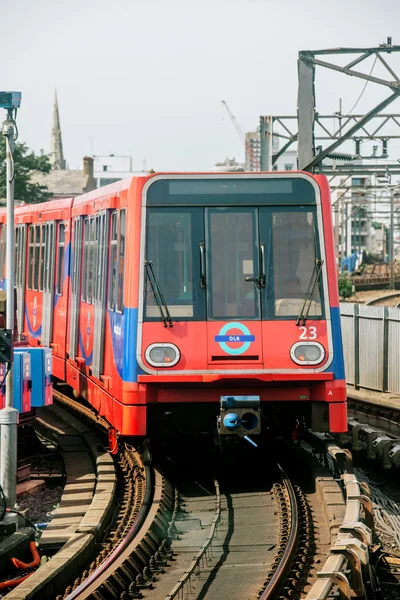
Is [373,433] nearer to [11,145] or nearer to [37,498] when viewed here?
[37,498]

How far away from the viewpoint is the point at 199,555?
29.8ft

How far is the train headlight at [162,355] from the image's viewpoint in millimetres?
11164

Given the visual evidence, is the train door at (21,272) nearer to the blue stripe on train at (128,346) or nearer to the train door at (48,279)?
the train door at (48,279)

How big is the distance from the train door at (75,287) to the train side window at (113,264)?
8.35ft

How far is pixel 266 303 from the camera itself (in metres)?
11.4

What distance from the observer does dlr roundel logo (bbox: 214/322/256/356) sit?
11.3m

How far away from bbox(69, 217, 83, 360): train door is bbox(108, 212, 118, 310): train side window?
2544mm

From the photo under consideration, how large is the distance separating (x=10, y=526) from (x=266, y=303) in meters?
3.57

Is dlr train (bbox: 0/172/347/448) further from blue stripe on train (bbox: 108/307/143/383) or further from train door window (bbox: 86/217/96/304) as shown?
train door window (bbox: 86/217/96/304)

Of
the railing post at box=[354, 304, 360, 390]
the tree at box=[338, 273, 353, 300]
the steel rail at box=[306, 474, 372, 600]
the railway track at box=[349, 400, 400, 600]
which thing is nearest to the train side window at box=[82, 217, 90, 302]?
the railway track at box=[349, 400, 400, 600]

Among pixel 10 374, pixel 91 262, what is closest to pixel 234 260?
pixel 10 374

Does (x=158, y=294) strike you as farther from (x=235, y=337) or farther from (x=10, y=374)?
(x=10, y=374)

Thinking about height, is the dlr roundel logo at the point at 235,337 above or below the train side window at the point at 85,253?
below

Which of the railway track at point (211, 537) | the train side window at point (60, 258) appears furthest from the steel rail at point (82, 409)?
the train side window at point (60, 258)
